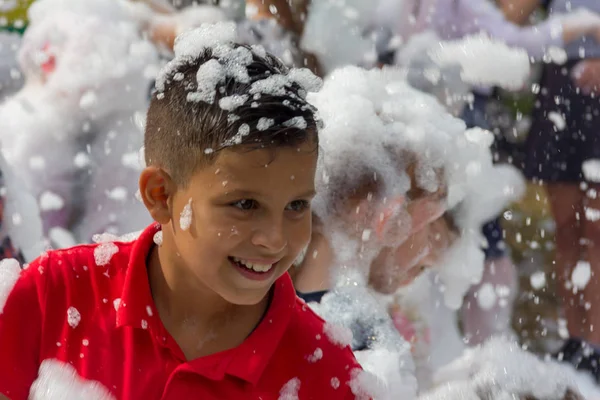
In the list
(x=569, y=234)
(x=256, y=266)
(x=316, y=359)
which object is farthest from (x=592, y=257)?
(x=256, y=266)

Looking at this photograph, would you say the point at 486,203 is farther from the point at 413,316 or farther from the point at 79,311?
the point at 79,311

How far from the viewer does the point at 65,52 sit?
223 centimetres

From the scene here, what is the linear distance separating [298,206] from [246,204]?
71 millimetres

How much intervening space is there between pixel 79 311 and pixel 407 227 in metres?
0.77

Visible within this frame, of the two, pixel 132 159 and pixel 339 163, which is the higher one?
pixel 339 163

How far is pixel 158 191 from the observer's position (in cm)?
107

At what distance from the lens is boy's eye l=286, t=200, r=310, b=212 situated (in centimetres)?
102

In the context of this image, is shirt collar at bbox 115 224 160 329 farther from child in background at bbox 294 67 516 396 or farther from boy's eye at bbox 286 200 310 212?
child in background at bbox 294 67 516 396

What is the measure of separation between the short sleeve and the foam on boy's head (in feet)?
0.79

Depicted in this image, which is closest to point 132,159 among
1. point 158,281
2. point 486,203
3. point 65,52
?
point 65,52

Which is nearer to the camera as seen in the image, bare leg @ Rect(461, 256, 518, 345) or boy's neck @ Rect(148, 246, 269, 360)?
boy's neck @ Rect(148, 246, 269, 360)

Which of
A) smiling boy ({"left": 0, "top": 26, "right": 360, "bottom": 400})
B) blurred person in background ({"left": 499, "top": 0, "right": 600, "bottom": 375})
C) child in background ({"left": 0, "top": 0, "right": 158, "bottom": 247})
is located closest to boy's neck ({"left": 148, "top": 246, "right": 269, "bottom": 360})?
smiling boy ({"left": 0, "top": 26, "right": 360, "bottom": 400})

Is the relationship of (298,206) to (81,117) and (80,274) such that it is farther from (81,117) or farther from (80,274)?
(81,117)

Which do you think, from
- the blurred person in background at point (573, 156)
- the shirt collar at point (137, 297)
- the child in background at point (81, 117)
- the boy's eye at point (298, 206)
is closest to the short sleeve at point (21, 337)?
the shirt collar at point (137, 297)
